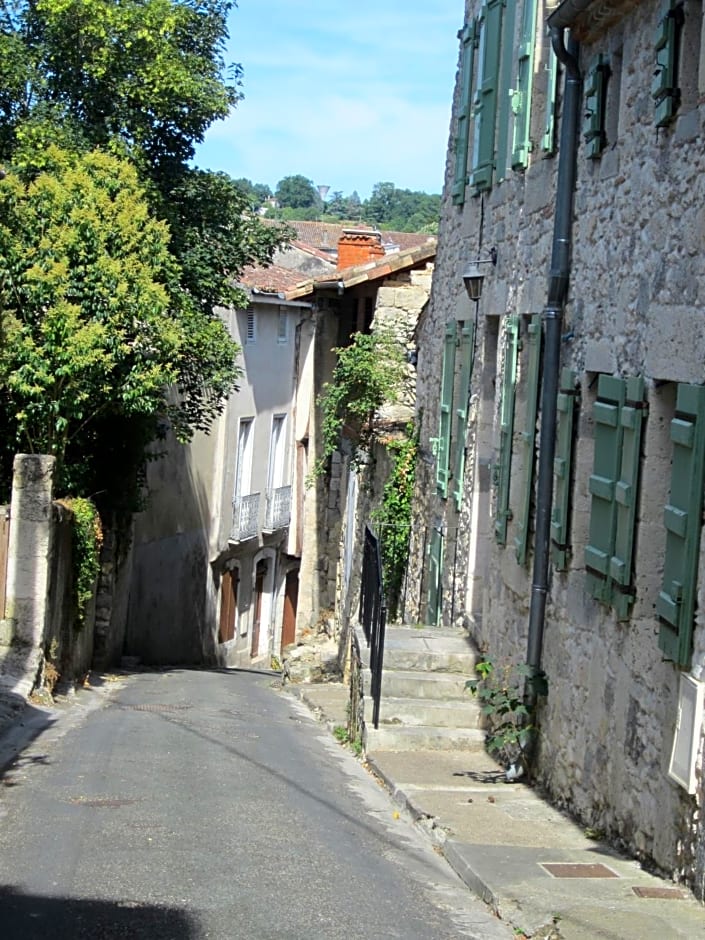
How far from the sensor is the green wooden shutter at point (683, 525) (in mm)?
6770

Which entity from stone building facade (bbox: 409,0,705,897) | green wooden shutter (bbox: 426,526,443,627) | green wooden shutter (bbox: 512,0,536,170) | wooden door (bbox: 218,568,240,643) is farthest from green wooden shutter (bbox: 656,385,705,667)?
wooden door (bbox: 218,568,240,643)

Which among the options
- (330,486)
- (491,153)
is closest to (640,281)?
(491,153)

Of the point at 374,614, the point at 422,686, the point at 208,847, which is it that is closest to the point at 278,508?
the point at 374,614

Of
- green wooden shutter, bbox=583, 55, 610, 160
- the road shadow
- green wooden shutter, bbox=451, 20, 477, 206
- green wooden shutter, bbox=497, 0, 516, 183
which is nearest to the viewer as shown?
the road shadow

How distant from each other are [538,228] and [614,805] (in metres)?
4.84

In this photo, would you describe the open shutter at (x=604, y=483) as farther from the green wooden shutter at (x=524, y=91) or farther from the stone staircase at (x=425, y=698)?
the green wooden shutter at (x=524, y=91)

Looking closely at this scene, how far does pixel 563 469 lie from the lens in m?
9.50

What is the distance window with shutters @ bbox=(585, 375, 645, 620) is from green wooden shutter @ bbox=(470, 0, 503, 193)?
4.93 m

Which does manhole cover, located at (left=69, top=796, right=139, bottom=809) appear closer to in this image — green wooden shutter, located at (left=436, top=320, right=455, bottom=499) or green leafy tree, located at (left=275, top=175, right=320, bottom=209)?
green wooden shutter, located at (left=436, top=320, right=455, bottom=499)

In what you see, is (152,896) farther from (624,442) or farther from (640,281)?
(640,281)

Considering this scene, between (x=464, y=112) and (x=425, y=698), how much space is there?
6118 mm

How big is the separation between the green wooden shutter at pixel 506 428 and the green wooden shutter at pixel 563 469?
1.60 meters

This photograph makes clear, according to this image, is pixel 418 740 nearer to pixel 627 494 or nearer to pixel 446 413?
pixel 627 494

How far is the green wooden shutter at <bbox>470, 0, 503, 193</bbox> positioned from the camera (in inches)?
496
